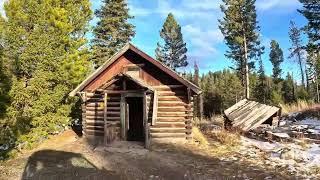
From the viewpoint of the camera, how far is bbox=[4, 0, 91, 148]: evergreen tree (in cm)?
1844

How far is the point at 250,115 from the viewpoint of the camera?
20500mm

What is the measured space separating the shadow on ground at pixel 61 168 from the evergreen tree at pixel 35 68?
6.33ft

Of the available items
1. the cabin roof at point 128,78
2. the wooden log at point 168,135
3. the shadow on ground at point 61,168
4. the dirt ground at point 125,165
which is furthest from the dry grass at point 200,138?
the shadow on ground at point 61,168

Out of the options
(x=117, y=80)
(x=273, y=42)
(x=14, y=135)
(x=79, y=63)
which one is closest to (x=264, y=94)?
(x=273, y=42)

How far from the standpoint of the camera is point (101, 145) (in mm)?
18859

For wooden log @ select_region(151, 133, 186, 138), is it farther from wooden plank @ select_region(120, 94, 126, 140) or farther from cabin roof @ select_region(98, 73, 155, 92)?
cabin roof @ select_region(98, 73, 155, 92)

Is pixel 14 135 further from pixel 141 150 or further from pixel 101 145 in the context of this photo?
pixel 141 150

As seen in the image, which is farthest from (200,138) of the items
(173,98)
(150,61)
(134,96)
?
(150,61)

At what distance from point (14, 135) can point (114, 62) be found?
651 centimetres

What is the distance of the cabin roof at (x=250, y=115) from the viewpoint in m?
19.5

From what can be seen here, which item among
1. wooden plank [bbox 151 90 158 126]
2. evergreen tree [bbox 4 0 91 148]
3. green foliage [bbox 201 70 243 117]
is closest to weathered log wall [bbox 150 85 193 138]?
wooden plank [bbox 151 90 158 126]

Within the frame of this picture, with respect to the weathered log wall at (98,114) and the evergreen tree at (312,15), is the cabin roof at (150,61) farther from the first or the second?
the evergreen tree at (312,15)

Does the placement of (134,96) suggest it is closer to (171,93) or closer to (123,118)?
(123,118)

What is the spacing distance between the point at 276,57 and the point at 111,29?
5012 cm
